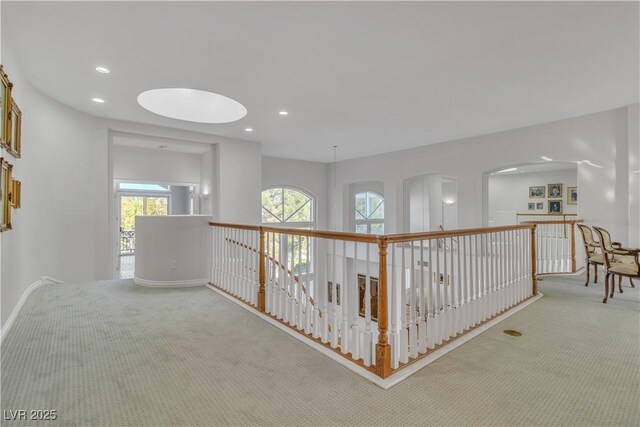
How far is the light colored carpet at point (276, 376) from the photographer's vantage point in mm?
1793

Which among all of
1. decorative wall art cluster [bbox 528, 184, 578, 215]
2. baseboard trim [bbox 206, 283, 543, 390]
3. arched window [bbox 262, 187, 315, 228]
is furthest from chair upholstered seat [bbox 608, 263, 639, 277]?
arched window [bbox 262, 187, 315, 228]

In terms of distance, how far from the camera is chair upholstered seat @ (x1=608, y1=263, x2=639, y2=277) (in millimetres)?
3845

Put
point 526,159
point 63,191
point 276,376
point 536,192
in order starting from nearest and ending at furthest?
point 276,376 → point 63,191 → point 526,159 → point 536,192

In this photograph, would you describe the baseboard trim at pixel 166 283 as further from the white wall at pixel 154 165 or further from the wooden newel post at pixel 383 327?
the wooden newel post at pixel 383 327

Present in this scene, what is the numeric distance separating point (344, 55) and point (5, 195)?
3.41m

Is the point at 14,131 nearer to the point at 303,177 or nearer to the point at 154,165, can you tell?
the point at 154,165

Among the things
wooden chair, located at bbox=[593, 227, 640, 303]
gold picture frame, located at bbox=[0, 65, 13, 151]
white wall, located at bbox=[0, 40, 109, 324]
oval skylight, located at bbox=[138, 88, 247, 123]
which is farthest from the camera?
oval skylight, located at bbox=[138, 88, 247, 123]

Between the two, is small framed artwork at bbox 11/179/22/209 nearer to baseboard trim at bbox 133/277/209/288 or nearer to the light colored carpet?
the light colored carpet

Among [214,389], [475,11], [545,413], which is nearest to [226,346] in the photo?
[214,389]

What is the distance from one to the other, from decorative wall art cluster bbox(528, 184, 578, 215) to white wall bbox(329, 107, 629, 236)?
584 cm

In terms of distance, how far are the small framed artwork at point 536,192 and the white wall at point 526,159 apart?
244 inches

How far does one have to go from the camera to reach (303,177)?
404 inches

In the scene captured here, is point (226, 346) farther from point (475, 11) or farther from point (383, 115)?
point (383, 115)

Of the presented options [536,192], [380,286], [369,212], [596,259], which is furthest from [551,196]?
[380,286]
